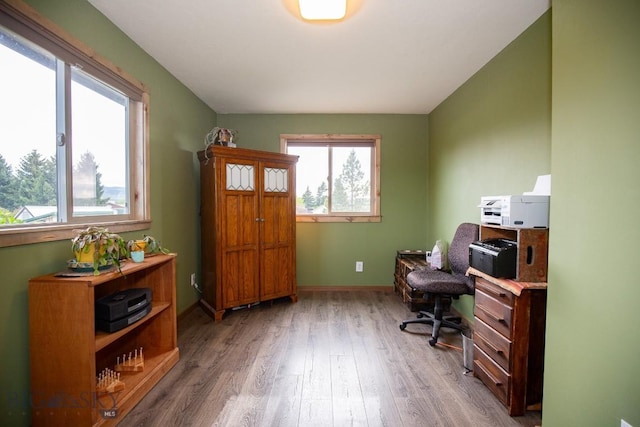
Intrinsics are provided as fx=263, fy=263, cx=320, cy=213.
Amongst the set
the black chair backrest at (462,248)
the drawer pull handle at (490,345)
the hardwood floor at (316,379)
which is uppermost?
the black chair backrest at (462,248)

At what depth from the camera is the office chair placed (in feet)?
7.62

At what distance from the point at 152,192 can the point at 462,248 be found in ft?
9.62

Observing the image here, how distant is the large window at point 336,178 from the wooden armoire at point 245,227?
57 centimetres

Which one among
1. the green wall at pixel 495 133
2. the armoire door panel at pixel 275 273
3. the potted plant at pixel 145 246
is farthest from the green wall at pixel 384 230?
the potted plant at pixel 145 246

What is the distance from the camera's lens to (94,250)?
4.69 feet

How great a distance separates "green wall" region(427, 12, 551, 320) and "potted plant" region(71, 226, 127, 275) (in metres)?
2.77

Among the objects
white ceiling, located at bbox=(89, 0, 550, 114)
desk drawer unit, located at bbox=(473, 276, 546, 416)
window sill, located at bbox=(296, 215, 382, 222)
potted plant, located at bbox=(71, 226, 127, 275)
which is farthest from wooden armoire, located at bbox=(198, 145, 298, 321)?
desk drawer unit, located at bbox=(473, 276, 546, 416)

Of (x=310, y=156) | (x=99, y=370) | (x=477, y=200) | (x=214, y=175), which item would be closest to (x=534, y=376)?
(x=477, y=200)

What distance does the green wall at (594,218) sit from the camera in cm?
98

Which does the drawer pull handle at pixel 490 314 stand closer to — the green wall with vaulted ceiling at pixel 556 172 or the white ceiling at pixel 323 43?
the green wall with vaulted ceiling at pixel 556 172

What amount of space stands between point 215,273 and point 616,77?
309 cm

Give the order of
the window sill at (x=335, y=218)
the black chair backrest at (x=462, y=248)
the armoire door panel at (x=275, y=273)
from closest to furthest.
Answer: the black chair backrest at (x=462, y=248) < the armoire door panel at (x=275, y=273) < the window sill at (x=335, y=218)

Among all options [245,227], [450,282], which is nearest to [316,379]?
[450,282]

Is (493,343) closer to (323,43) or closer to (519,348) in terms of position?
(519,348)
